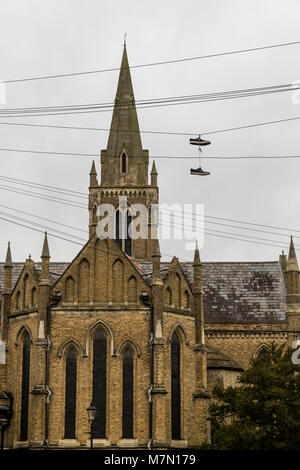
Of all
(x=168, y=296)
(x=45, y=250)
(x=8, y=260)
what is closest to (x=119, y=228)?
(x=8, y=260)

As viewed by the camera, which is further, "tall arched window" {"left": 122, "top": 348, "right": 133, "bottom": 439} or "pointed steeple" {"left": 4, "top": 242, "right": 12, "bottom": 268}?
"pointed steeple" {"left": 4, "top": 242, "right": 12, "bottom": 268}

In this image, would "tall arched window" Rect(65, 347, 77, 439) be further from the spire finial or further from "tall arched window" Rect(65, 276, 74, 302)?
the spire finial

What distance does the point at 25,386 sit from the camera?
50688 mm

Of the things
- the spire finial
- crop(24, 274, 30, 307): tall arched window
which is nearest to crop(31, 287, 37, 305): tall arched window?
crop(24, 274, 30, 307): tall arched window

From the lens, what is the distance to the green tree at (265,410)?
38.8 meters

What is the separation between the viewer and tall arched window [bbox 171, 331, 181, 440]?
49.3 metres

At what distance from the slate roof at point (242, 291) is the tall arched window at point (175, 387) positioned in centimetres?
934

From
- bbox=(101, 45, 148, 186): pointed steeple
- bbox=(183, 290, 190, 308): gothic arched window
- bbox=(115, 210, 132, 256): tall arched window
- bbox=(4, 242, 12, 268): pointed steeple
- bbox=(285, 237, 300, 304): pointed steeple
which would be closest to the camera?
bbox=(183, 290, 190, 308): gothic arched window

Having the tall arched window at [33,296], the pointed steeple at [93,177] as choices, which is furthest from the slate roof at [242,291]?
the pointed steeple at [93,177]

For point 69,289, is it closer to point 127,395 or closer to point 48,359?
point 48,359

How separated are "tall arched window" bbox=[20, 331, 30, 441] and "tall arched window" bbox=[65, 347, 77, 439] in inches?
127

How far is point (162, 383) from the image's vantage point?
157 feet
